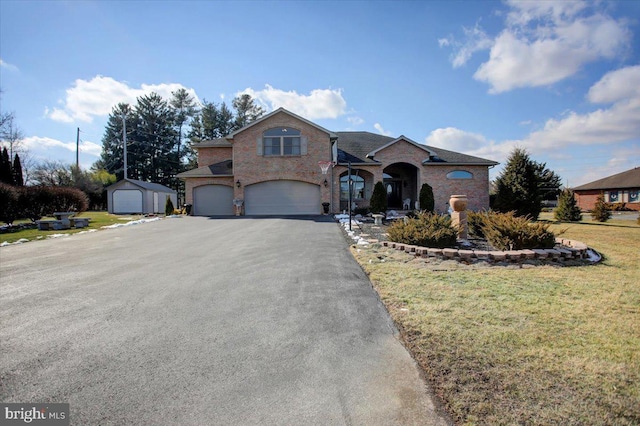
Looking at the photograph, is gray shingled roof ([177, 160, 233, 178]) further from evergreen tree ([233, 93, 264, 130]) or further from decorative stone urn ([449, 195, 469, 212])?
evergreen tree ([233, 93, 264, 130])

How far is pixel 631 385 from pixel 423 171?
20675 millimetres

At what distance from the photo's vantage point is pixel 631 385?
240cm

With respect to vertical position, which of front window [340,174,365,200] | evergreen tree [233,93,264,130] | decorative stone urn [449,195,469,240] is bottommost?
decorative stone urn [449,195,469,240]

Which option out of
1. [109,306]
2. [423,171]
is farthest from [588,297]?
[423,171]

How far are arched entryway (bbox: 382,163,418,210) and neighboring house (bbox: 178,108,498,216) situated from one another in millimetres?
1151

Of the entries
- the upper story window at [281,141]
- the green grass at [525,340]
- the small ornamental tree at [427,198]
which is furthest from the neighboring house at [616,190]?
the green grass at [525,340]

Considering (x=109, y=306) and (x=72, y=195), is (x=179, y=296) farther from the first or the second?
(x=72, y=195)

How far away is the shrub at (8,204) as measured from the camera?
48.2 feet

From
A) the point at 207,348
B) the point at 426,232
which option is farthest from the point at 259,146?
the point at 207,348

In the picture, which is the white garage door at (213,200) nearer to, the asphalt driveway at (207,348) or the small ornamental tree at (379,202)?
the small ornamental tree at (379,202)

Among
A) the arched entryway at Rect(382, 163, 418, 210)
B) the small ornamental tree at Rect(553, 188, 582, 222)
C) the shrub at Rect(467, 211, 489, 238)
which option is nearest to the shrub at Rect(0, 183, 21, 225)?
the shrub at Rect(467, 211, 489, 238)

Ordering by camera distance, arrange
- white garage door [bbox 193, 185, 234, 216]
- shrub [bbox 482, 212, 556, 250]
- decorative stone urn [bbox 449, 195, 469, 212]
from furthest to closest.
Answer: white garage door [bbox 193, 185, 234, 216]
decorative stone urn [bbox 449, 195, 469, 212]
shrub [bbox 482, 212, 556, 250]

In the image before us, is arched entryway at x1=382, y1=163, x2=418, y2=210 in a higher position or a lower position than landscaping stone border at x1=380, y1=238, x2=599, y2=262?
higher

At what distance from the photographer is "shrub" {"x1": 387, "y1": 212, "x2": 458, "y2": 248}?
791 cm
